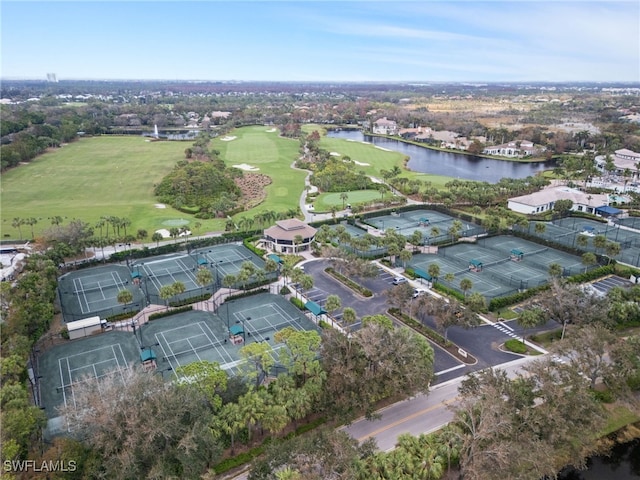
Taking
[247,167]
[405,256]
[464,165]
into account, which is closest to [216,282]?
[405,256]

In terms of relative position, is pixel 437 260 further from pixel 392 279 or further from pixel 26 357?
pixel 26 357

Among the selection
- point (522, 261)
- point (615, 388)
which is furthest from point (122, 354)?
point (522, 261)

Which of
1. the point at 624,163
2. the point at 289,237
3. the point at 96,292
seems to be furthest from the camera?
the point at 624,163

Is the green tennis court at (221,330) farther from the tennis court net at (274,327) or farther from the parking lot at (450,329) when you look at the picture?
the parking lot at (450,329)

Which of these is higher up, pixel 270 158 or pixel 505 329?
pixel 270 158

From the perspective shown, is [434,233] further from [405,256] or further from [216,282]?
[216,282]

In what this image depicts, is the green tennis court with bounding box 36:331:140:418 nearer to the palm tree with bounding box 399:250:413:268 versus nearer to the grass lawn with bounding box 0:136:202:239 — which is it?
the grass lawn with bounding box 0:136:202:239
